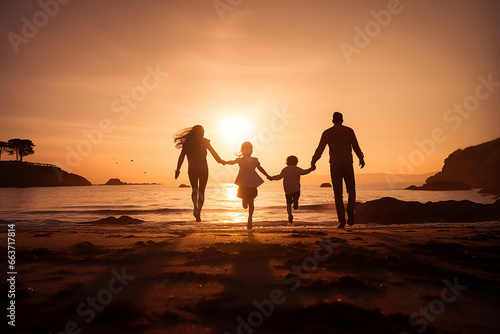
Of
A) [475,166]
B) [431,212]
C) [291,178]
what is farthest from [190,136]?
[475,166]

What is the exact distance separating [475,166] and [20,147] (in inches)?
6699

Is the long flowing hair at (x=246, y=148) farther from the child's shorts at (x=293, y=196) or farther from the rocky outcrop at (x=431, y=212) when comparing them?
the rocky outcrop at (x=431, y=212)

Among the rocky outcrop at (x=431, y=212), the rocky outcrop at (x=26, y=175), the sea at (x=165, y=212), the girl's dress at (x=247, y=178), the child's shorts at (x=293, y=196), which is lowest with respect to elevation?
the sea at (x=165, y=212)

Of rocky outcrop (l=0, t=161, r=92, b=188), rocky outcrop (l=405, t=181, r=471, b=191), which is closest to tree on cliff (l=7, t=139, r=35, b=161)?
rocky outcrop (l=0, t=161, r=92, b=188)

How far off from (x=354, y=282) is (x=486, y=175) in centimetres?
11837

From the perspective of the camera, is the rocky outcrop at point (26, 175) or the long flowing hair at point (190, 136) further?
the rocky outcrop at point (26, 175)

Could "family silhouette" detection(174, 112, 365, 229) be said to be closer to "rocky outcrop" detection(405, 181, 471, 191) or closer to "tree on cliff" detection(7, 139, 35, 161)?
"rocky outcrop" detection(405, 181, 471, 191)

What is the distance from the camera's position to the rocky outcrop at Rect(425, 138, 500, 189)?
319 feet

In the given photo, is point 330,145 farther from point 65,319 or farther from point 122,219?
Result: point 122,219

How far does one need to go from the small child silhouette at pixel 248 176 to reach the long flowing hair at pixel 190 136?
1.46 m

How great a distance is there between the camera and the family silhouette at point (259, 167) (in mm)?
10352

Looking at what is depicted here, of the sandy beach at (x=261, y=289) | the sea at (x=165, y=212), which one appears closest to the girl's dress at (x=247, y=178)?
the sea at (x=165, y=212)

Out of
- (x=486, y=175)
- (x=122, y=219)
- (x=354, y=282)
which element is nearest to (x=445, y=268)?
(x=354, y=282)

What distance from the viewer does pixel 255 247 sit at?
615 centimetres
